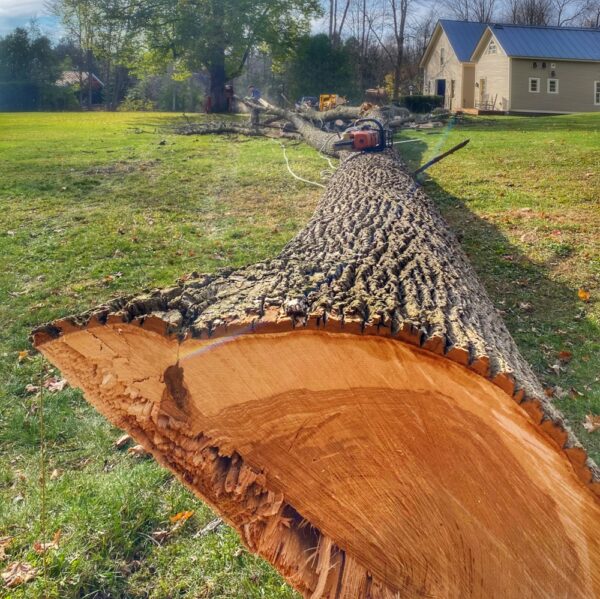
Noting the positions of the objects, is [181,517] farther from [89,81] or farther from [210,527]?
[89,81]

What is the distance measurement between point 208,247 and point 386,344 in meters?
5.44

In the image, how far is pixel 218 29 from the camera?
28844mm

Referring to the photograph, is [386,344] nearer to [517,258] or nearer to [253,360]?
[253,360]

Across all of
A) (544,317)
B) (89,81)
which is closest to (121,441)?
(544,317)

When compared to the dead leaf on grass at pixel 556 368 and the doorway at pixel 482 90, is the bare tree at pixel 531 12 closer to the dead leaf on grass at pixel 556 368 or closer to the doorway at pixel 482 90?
the doorway at pixel 482 90

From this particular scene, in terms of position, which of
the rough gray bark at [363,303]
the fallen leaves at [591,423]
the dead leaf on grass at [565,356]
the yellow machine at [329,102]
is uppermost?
the yellow machine at [329,102]

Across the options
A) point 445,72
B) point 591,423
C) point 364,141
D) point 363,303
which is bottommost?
point 591,423

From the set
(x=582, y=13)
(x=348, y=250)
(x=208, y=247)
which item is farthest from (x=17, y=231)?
(x=582, y=13)

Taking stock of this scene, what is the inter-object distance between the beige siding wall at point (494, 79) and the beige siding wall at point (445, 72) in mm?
1178

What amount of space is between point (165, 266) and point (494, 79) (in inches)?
1201

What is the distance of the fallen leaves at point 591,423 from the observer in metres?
3.77

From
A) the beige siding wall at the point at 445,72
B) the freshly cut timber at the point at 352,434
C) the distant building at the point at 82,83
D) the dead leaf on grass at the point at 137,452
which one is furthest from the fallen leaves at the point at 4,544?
the distant building at the point at 82,83

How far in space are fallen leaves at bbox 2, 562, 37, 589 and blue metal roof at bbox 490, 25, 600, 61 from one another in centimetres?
3273

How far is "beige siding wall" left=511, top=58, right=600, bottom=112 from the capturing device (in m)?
31.0
